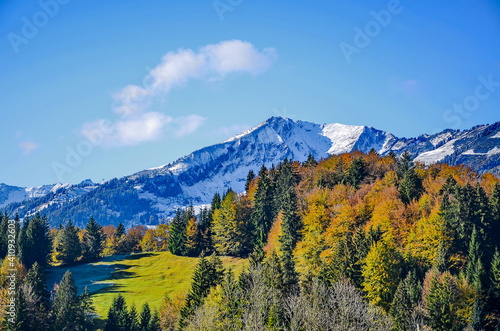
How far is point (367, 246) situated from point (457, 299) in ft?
47.1

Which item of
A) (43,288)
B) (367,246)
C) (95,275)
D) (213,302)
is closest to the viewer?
(213,302)

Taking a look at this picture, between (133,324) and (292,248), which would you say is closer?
(133,324)

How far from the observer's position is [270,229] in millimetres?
105625

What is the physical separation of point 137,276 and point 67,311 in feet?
130

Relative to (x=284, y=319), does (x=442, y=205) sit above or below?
above

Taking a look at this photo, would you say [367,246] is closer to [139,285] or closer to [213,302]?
[213,302]

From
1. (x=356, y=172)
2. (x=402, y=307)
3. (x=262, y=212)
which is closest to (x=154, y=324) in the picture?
(x=402, y=307)

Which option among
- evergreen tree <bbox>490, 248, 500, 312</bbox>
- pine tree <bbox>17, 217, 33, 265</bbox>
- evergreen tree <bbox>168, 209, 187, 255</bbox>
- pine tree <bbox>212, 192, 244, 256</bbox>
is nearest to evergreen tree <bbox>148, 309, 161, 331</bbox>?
pine tree <bbox>212, 192, 244, 256</bbox>

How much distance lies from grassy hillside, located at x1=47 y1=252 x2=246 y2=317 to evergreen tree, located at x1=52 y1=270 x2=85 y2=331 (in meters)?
9.32

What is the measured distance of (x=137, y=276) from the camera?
112062 millimetres

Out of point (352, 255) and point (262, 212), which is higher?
point (262, 212)

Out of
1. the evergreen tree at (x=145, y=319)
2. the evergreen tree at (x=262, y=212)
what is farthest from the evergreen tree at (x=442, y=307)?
the evergreen tree at (x=262, y=212)

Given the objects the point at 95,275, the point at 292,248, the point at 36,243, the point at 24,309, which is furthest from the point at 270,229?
the point at 36,243

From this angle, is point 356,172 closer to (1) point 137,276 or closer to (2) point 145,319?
(2) point 145,319
